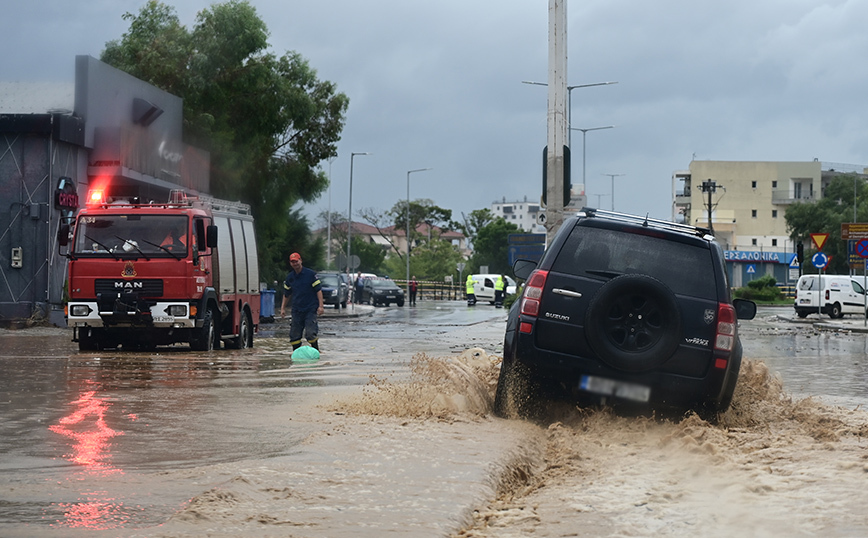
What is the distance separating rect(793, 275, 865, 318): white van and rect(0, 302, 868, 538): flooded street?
31.8 meters

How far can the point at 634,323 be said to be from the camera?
8430mm

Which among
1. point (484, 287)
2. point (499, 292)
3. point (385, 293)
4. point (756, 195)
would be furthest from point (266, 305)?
point (756, 195)

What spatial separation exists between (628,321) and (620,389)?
1.71 ft

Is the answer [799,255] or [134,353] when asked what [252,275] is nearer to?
[134,353]

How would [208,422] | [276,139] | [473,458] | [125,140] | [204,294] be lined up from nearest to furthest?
1. [473,458]
2. [208,422]
3. [204,294]
4. [125,140]
5. [276,139]

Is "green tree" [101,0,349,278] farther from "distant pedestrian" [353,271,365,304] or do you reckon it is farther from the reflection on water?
the reflection on water

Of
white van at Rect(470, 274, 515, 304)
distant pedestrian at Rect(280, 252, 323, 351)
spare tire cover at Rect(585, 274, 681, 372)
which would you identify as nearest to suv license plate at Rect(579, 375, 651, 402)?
spare tire cover at Rect(585, 274, 681, 372)

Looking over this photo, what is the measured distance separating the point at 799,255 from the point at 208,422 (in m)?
43.9

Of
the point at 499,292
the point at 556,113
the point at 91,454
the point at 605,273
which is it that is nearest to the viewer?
the point at 91,454

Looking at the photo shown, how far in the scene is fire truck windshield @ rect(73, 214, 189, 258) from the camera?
1841 cm

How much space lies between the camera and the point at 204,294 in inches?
738

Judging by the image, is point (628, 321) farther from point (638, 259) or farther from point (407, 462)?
point (407, 462)

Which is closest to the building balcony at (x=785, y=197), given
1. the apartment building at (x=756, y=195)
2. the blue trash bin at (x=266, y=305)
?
the apartment building at (x=756, y=195)

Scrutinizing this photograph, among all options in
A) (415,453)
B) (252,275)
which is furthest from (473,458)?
(252,275)
